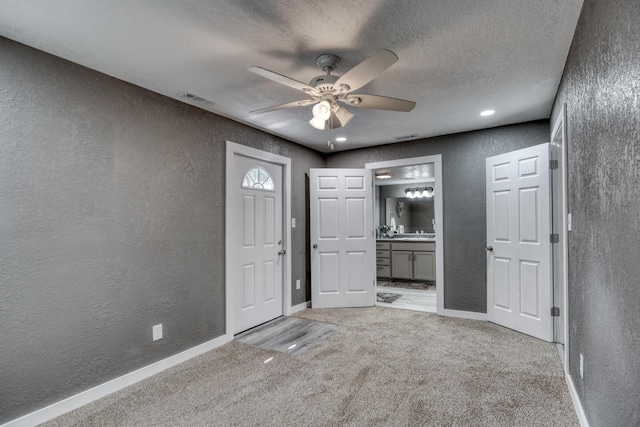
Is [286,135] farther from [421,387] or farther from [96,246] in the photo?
[421,387]

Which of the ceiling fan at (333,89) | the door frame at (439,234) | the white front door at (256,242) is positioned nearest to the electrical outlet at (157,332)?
the white front door at (256,242)

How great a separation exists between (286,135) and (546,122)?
2.95 metres

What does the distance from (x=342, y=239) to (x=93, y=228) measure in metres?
2.99

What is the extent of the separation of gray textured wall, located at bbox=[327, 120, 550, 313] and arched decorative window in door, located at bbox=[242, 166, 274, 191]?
214cm

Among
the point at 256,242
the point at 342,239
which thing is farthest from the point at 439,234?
the point at 256,242

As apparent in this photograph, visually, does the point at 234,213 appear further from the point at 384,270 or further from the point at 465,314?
the point at 384,270

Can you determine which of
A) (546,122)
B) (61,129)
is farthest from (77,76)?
(546,122)

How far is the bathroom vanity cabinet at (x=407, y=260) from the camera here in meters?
6.08

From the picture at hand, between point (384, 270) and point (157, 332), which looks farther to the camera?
point (384, 270)

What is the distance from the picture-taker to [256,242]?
3.87 m

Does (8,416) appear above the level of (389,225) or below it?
below

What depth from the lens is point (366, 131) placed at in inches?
156

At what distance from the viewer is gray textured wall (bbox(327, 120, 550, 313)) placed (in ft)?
12.7

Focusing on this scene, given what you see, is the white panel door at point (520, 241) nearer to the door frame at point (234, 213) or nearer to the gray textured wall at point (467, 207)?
the gray textured wall at point (467, 207)
